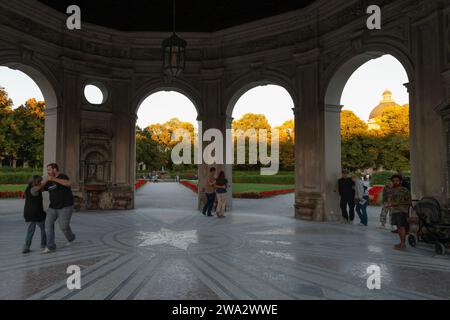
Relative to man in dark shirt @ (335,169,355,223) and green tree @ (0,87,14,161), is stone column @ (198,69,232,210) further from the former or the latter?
green tree @ (0,87,14,161)

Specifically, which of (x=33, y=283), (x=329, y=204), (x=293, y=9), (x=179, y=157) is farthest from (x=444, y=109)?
(x=179, y=157)

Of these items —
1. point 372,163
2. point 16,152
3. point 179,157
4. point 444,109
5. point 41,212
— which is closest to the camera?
point 41,212

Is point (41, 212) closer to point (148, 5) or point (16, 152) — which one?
point (148, 5)

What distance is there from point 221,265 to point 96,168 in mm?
10575

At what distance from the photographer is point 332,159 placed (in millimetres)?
12633

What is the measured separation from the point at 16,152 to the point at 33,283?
45980 mm

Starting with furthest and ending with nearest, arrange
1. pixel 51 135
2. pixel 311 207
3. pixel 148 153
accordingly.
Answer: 1. pixel 148 153
2. pixel 51 135
3. pixel 311 207

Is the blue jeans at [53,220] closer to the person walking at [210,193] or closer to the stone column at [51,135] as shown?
the person walking at [210,193]

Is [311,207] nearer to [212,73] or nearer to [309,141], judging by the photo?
[309,141]

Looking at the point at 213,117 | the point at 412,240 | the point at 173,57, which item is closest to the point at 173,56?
the point at 173,57

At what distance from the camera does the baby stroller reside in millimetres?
6949

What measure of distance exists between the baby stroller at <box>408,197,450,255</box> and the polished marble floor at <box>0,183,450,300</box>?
24 cm

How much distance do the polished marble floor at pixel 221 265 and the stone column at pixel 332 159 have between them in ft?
7.90

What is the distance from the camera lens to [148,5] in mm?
13609
